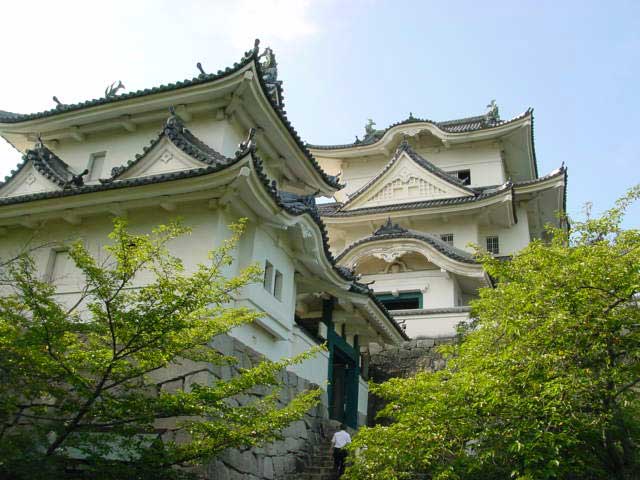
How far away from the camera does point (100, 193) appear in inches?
389

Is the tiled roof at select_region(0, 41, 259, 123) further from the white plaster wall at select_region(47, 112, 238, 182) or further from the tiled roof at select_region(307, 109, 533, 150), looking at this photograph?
the tiled roof at select_region(307, 109, 533, 150)

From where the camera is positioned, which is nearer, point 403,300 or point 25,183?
point 25,183

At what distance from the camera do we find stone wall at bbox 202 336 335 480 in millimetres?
8484

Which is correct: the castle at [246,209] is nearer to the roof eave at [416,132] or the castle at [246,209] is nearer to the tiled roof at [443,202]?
the tiled roof at [443,202]

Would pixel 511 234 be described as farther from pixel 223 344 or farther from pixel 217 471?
pixel 217 471

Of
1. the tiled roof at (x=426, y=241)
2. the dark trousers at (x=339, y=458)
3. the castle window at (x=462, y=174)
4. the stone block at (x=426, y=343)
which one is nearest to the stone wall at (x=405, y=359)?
the stone block at (x=426, y=343)

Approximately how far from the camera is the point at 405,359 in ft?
61.5

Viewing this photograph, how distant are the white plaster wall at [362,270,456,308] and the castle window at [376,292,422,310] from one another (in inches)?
6.2

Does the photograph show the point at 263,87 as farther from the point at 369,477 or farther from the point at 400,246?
the point at 400,246

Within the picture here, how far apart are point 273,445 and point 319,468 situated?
66.5 inches

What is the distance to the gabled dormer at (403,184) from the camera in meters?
25.4

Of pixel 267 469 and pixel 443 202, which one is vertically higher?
pixel 443 202

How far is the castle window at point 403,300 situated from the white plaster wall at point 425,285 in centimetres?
16

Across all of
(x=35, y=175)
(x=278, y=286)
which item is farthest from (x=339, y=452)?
(x=35, y=175)
